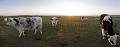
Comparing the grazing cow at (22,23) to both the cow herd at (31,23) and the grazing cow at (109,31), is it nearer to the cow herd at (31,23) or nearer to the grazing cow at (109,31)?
the cow herd at (31,23)

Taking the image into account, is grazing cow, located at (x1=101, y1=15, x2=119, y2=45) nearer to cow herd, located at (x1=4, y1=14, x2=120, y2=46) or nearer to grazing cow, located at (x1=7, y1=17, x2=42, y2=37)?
cow herd, located at (x1=4, y1=14, x2=120, y2=46)

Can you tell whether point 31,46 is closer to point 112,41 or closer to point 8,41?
point 8,41

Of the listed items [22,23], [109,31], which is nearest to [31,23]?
[22,23]

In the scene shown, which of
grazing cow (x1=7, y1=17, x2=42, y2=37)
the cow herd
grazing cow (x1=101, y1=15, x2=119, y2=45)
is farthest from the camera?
grazing cow (x1=7, y1=17, x2=42, y2=37)

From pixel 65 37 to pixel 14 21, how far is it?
5733 millimetres

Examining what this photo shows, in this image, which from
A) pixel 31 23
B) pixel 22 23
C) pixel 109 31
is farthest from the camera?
pixel 31 23

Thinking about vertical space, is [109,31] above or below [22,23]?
below

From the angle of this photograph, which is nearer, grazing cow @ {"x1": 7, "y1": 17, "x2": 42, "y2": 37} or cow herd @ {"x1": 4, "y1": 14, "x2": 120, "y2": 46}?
cow herd @ {"x1": 4, "y1": 14, "x2": 120, "y2": 46}

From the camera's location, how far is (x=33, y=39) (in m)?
23.0

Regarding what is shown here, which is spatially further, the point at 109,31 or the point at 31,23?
the point at 31,23

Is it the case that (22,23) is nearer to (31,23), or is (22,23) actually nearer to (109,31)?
(31,23)

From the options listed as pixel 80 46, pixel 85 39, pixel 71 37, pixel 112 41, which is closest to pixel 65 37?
pixel 71 37

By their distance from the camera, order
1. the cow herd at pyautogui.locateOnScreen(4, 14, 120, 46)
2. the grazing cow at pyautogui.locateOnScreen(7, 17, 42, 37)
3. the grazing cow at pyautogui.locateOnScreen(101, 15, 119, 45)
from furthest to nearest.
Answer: the grazing cow at pyautogui.locateOnScreen(7, 17, 42, 37)
the cow herd at pyautogui.locateOnScreen(4, 14, 120, 46)
the grazing cow at pyautogui.locateOnScreen(101, 15, 119, 45)

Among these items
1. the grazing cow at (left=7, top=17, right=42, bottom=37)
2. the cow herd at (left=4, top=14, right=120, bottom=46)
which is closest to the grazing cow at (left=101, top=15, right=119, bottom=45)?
the cow herd at (left=4, top=14, right=120, bottom=46)
